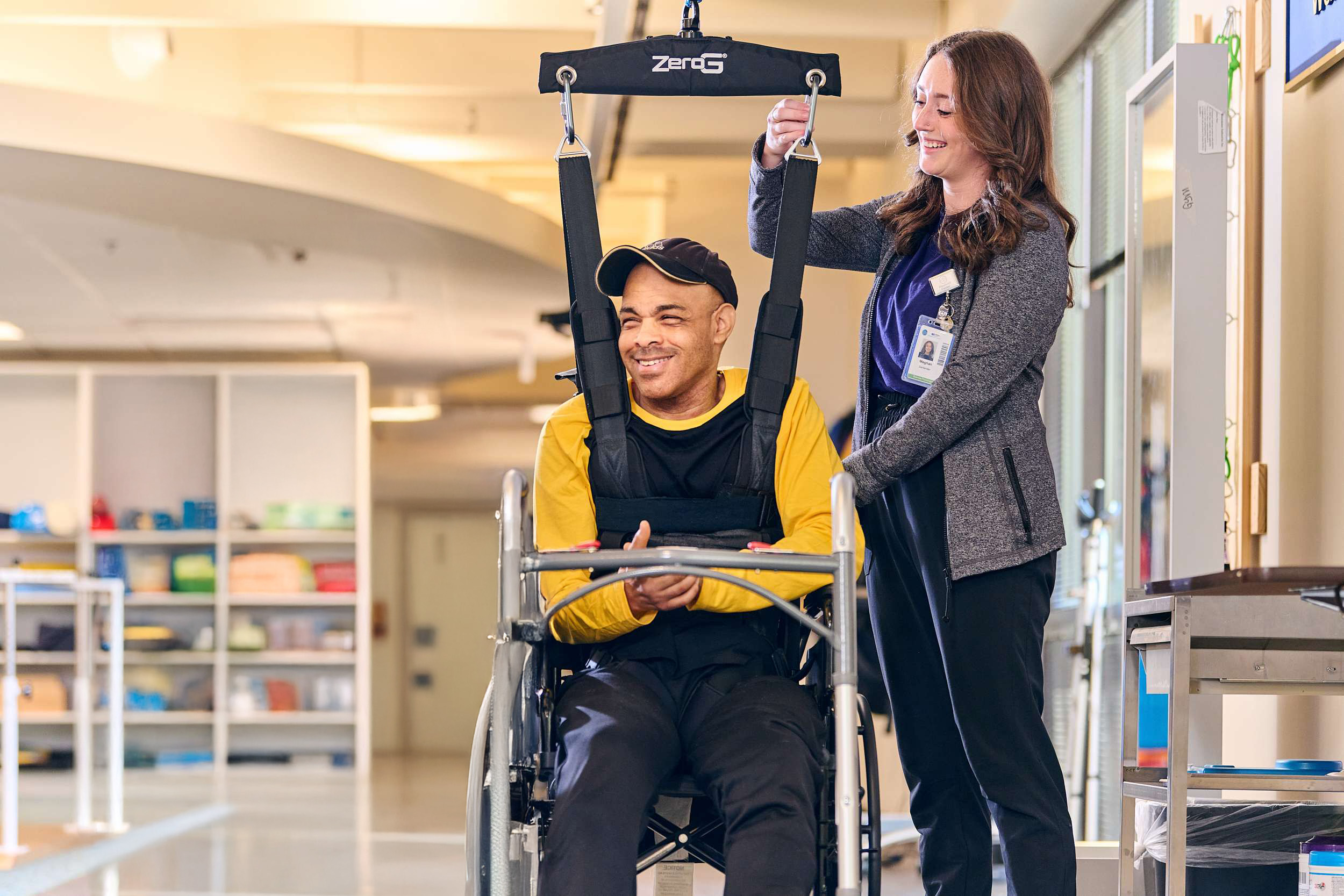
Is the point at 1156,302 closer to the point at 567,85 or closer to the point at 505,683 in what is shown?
the point at 567,85

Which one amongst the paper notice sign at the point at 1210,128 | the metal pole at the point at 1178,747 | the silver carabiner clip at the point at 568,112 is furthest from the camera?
the paper notice sign at the point at 1210,128

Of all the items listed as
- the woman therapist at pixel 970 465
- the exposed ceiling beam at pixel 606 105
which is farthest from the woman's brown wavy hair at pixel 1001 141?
the exposed ceiling beam at pixel 606 105

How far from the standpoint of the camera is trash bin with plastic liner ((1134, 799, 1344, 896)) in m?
2.08

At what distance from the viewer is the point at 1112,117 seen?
465 cm

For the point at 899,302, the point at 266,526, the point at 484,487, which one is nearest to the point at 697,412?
the point at 899,302

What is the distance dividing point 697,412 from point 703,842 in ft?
2.04

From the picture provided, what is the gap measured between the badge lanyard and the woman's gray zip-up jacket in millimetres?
13

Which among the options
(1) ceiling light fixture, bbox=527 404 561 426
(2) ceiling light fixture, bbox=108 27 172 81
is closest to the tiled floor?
(2) ceiling light fixture, bbox=108 27 172 81

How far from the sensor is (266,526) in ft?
30.6

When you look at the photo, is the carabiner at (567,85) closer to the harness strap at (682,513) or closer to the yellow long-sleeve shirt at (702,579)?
the yellow long-sleeve shirt at (702,579)

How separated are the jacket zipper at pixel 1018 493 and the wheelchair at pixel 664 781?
0.34m

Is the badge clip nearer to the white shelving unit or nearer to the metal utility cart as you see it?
the metal utility cart

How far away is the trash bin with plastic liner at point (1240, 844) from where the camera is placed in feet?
6.81

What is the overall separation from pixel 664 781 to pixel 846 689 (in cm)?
32
